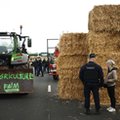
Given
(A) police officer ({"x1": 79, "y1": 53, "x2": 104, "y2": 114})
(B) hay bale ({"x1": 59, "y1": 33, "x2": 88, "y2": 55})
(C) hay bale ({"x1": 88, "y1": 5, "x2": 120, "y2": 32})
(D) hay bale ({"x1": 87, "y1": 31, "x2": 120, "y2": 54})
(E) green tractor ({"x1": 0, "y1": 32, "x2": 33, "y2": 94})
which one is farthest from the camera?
(E) green tractor ({"x1": 0, "y1": 32, "x2": 33, "y2": 94})

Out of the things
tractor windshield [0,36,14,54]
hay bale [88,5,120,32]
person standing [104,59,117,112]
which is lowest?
person standing [104,59,117,112]

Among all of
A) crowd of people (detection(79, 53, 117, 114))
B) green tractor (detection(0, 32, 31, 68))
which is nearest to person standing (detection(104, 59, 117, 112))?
crowd of people (detection(79, 53, 117, 114))

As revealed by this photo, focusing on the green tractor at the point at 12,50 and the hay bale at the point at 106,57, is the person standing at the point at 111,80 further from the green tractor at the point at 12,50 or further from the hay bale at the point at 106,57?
the green tractor at the point at 12,50

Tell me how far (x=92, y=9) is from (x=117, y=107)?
3292 mm

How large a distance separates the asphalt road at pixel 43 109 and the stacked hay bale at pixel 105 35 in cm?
151

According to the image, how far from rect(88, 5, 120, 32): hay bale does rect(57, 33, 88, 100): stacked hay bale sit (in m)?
1.55

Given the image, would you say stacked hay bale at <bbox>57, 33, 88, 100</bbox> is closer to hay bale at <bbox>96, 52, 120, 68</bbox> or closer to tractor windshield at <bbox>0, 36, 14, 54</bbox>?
hay bale at <bbox>96, 52, 120, 68</bbox>

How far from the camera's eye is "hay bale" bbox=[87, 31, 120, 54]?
51.2ft

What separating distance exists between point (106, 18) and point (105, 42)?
0.78 metres

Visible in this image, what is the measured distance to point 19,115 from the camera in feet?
44.5

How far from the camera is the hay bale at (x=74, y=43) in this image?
56.0 feet

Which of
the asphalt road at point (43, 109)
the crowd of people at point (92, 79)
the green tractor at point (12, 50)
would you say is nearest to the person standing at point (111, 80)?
the crowd of people at point (92, 79)

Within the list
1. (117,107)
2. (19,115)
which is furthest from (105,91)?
(19,115)

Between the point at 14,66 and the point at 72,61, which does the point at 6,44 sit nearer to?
the point at 14,66
